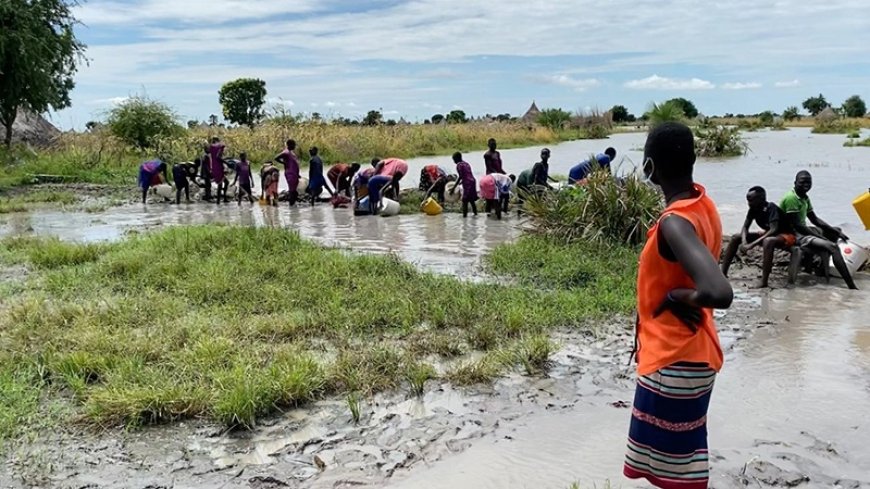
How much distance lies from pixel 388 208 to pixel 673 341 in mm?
12003

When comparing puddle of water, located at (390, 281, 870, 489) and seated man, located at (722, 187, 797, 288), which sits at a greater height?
seated man, located at (722, 187, 797, 288)

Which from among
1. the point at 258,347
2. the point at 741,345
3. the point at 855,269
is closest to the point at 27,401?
the point at 258,347

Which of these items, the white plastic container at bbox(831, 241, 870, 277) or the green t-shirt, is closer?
the green t-shirt

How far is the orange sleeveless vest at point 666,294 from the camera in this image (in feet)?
8.15

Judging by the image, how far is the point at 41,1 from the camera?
71.4 feet

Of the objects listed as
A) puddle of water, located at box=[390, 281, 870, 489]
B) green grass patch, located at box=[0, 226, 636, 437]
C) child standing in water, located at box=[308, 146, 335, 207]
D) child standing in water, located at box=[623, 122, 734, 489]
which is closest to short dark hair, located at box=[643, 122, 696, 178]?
child standing in water, located at box=[623, 122, 734, 489]

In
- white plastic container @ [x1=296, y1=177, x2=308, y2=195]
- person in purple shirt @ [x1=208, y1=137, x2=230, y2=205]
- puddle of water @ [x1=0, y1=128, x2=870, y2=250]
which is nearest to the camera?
puddle of water @ [x1=0, y1=128, x2=870, y2=250]

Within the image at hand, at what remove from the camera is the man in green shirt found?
26.3 ft

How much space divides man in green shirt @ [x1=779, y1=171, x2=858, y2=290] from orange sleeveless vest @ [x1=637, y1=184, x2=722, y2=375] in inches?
245

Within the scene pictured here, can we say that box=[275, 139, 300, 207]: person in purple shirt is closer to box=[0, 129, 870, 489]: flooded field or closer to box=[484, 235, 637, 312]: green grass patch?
box=[484, 235, 637, 312]: green grass patch

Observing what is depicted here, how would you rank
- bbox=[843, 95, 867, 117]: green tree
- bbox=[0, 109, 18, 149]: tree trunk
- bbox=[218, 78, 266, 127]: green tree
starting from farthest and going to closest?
bbox=[843, 95, 867, 117]: green tree < bbox=[218, 78, 266, 127]: green tree < bbox=[0, 109, 18, 149]: tree trunk

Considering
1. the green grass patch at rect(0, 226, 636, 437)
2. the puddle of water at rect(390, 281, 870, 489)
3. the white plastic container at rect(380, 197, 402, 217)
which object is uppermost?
the white plastic container at rect(380, 197, 402, 217)

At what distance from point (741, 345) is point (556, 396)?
216 centimetres

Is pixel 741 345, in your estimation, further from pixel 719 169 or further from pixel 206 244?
pixel 719 169
